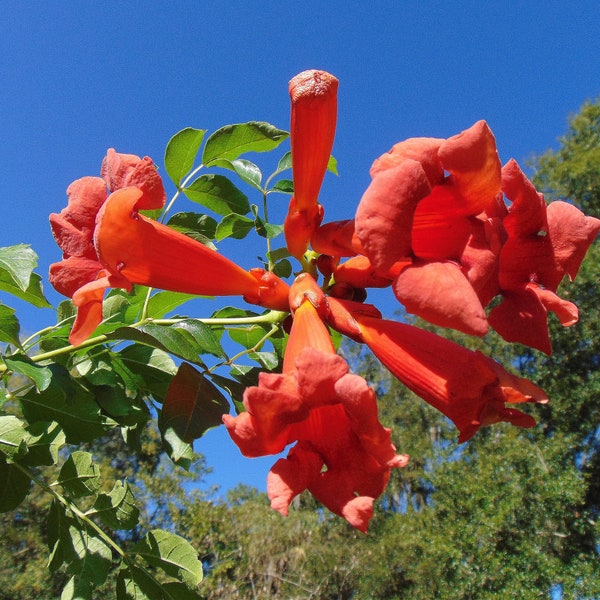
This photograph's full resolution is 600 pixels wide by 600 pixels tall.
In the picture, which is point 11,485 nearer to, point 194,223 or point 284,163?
point 194,223

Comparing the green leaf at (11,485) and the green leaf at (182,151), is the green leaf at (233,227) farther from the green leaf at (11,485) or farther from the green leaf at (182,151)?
the green leaf at (11,485)

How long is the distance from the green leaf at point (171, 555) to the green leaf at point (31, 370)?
0.73m

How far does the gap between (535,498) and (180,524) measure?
11170 millimetres

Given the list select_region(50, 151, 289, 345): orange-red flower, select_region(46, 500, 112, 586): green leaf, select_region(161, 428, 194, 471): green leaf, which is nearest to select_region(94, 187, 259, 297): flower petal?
select_region(50, 151, 289, 345): orange-red flower

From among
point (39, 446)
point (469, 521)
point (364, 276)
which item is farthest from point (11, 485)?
point (469, 521)

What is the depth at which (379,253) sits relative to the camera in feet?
3.14

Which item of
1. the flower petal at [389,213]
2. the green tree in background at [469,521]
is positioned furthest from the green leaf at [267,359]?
the green tree in background at [469,521]

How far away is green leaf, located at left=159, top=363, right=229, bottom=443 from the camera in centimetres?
131

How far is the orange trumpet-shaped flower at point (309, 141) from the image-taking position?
4.06ft

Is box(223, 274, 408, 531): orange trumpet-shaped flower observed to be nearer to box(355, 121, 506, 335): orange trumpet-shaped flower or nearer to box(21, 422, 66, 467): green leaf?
box(355, 121, 506, 335): orange trumpet-shaped flower

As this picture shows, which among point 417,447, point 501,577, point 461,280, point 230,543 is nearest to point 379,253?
point 461,280

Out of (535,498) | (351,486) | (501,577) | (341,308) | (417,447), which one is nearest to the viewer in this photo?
(351,486)

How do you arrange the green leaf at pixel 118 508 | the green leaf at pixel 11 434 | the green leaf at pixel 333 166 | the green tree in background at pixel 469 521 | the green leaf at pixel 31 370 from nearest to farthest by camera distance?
the green leaf at pixel 31 370 < the green leaf at pixel 11 434 < the green leaf at pixel 118 508 < the green leaf at pixel 333 166 < the green tree in background at pixel 469 521

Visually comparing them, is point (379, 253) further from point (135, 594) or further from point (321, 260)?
point (135, 594)
